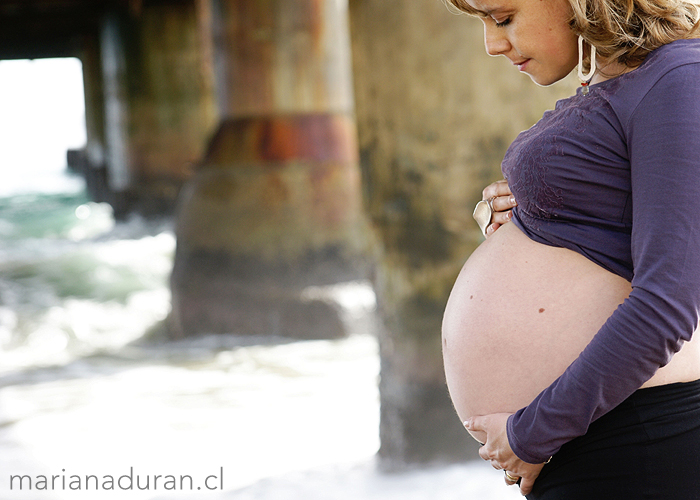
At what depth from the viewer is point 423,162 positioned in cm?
360

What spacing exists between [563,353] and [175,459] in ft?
11.7

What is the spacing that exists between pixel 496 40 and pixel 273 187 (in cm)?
602

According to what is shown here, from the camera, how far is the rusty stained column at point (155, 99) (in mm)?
13727

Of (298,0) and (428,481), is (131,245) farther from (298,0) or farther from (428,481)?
(428,481)

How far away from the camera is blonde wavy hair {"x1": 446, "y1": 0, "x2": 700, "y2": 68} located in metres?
1.11

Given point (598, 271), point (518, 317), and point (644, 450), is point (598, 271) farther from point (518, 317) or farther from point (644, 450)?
point (644, 450)

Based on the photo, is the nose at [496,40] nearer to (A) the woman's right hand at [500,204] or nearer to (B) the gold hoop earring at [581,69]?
(B) the gold hoop earring at [581,69]

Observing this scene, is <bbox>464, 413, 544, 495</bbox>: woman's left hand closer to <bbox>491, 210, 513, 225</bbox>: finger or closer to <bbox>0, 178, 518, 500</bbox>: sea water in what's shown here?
<bbox>491, 210, 513, 225</bbox>: finger

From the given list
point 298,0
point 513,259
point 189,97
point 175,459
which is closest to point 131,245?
point 189,97

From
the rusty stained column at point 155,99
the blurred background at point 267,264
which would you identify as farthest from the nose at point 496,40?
the rusty stained column at point 155,99

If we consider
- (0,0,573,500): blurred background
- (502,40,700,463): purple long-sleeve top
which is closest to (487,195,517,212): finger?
(502,40,700,463): purple long-sleeve top

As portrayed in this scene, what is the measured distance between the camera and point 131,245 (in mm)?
13836

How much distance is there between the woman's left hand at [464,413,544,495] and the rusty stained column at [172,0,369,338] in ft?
19.1

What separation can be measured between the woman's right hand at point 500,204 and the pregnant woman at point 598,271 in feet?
0.40
